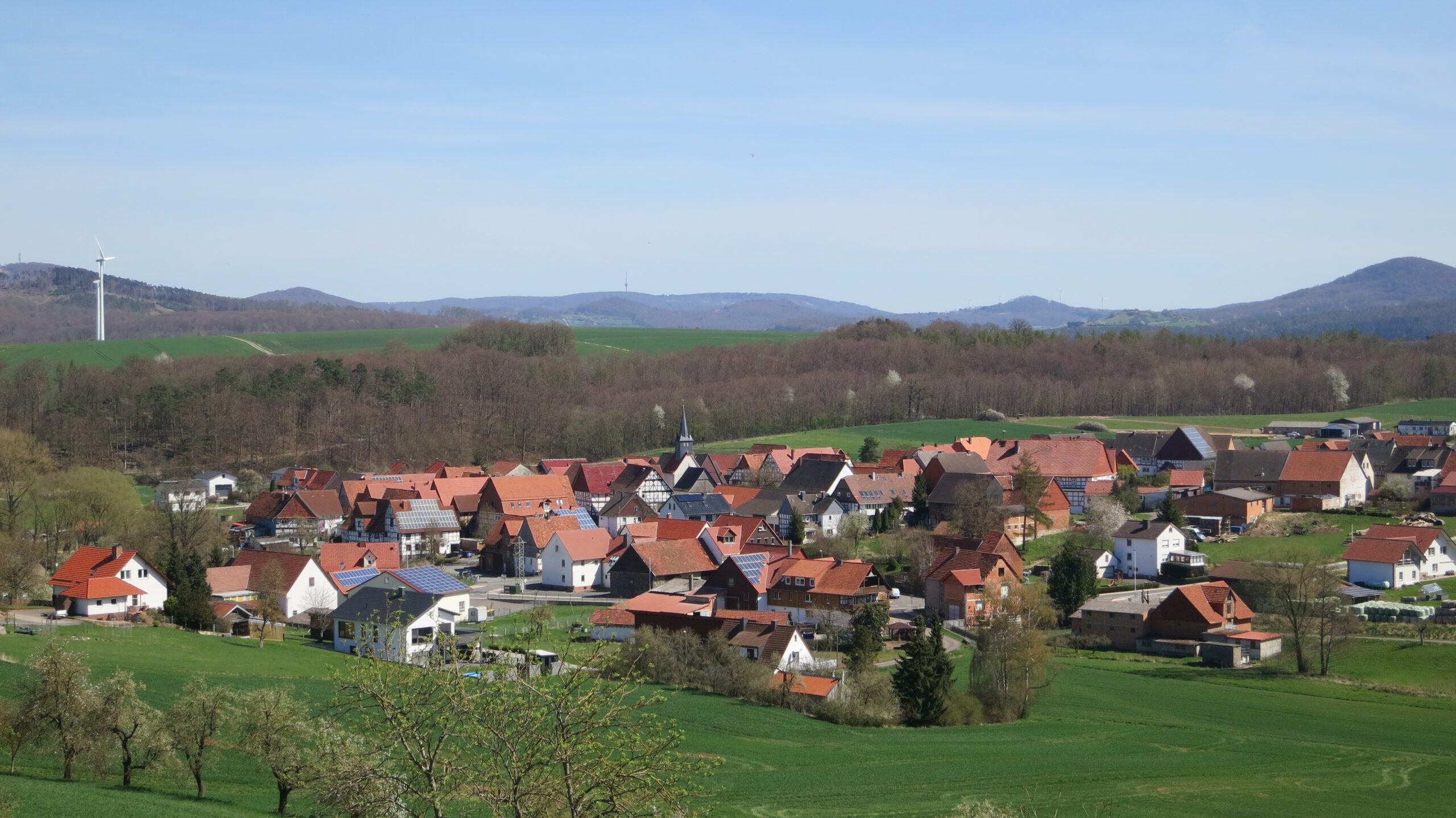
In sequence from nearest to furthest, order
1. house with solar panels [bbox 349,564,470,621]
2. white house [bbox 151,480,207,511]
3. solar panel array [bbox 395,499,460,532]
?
house with solar panels [bbox 349,564,470,621]
solar panel array [bbox 395,499,460,532]
white house [bbox 151,480,207,511]

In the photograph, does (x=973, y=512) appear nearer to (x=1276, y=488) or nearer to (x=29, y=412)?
(x=1276, y=488)

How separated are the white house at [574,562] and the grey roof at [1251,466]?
3054 centimetres

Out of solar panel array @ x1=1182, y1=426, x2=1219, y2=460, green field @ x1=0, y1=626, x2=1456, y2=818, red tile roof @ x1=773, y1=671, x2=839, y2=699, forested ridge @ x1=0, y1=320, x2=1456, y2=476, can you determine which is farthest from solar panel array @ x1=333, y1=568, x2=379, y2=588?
solar panel array @ x1=1182, y1=426, x2=1219, y2=460

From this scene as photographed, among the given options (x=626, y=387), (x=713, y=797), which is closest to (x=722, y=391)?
(x=626, y=387)

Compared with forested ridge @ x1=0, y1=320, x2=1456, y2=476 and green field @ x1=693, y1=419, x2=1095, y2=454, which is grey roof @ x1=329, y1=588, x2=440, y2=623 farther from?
green field @ x1=693, y1=419, x2=1095, y2=454

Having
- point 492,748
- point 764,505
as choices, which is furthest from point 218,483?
point 492,748

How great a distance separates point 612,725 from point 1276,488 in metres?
53.9

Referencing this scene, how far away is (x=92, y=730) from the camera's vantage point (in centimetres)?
1841

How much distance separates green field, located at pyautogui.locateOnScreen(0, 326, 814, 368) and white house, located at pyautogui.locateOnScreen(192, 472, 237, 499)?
104 ft

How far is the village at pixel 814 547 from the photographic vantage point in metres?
37.8

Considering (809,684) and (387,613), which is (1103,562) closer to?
(809,684)

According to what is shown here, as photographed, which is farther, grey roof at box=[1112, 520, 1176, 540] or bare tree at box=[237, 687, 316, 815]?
grey roof at box=[1112, 520, 1176, 540]

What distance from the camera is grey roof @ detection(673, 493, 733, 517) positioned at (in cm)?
6072

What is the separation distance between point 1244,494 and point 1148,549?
1132cm
